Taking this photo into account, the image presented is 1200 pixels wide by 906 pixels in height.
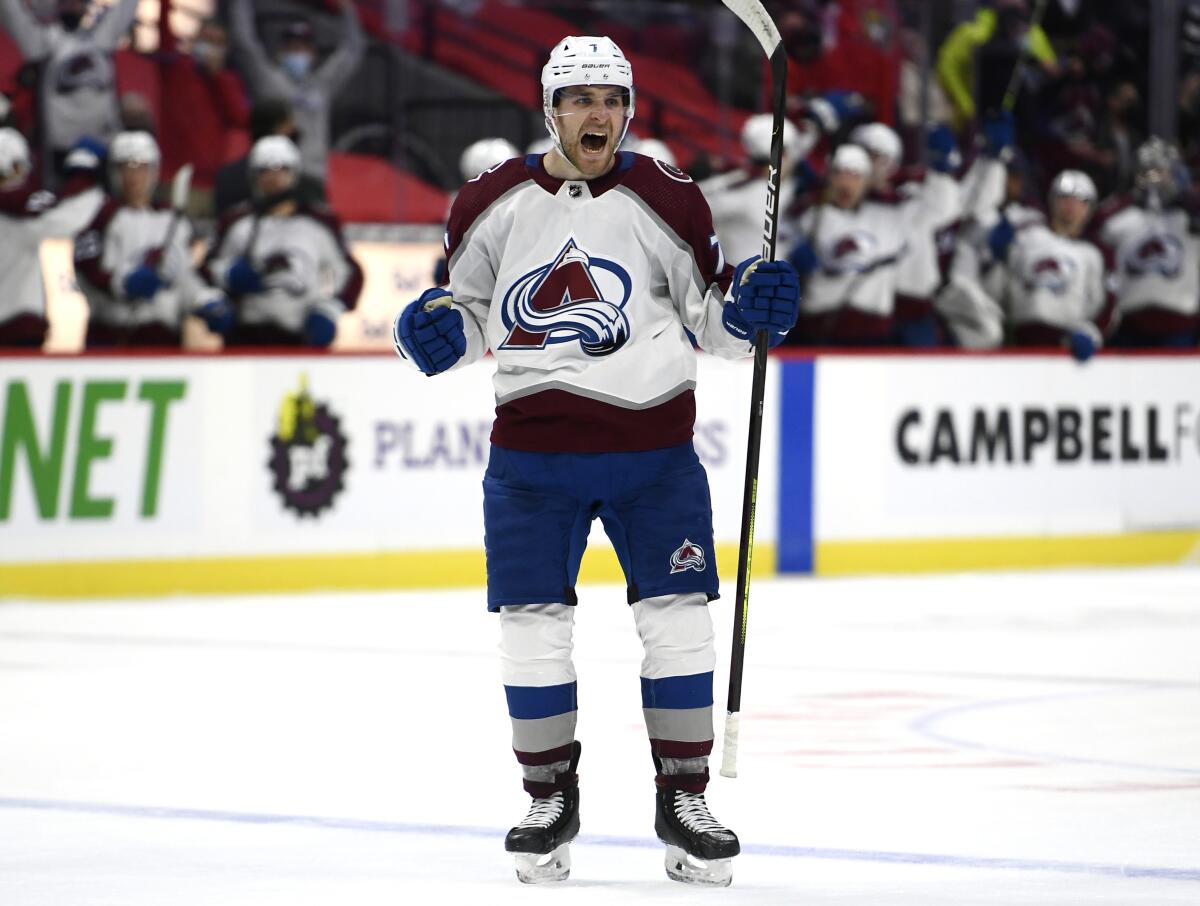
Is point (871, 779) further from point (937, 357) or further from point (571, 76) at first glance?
point (937, 357)

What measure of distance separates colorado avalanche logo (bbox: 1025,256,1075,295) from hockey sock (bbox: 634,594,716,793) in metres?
7.98

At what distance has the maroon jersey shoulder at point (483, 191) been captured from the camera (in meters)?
4.58

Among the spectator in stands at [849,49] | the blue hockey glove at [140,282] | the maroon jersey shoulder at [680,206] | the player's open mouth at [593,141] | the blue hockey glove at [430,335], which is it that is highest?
the spectator in stands at [849,49]

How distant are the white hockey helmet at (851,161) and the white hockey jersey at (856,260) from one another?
0.60ft

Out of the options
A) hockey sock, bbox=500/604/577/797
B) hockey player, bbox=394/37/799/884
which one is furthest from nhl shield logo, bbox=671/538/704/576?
hockey sock, bbox=500/604/577/797

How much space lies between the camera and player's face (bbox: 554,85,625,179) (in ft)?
14.8

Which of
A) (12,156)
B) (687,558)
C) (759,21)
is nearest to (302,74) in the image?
(12,156)

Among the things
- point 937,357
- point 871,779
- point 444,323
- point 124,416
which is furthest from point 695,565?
point 937,357

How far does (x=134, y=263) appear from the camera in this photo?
1049 centimetres

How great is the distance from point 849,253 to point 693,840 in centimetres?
753

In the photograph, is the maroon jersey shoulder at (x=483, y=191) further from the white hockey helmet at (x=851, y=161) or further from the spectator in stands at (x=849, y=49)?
the spectator in stands at (x=849, y=49)

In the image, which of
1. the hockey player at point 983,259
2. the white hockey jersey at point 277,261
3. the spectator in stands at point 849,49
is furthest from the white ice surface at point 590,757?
the spectator in stands at point 849,49

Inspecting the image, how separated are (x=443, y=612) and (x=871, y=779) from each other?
4185mm

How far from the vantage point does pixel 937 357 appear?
455 inches
